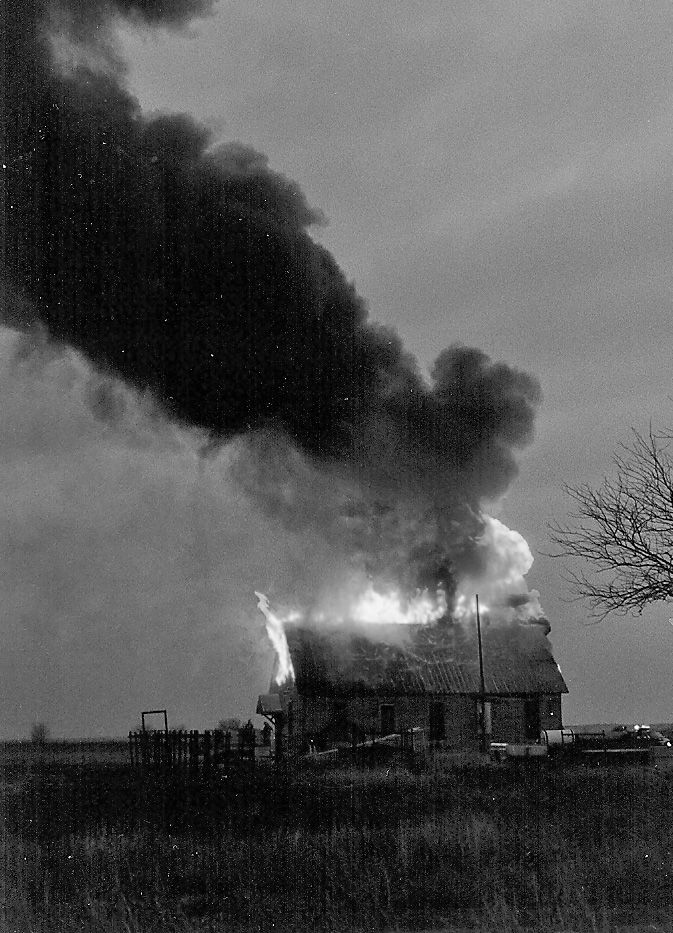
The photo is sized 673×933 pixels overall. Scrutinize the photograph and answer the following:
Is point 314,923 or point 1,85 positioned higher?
point 1,85

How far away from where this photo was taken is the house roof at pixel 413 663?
45.2 meters

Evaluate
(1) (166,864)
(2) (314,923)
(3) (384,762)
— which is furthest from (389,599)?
(2) (314,923)

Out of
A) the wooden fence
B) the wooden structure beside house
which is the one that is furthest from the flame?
the wooden fence

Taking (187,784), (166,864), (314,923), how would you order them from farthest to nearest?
1. (187,784)
2. (166,864)
3. (314,923)

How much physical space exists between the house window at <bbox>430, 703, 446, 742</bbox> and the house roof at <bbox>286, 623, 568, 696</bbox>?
2.32 ft

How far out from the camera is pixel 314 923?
11.4 meters

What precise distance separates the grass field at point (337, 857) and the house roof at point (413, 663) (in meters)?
19.2

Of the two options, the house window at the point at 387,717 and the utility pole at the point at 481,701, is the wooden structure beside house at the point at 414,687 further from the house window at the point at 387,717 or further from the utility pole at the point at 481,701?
the utility pole at the point at 481,701

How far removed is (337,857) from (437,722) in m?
31.2

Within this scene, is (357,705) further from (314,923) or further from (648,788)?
(314,923)

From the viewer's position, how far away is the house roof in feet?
148

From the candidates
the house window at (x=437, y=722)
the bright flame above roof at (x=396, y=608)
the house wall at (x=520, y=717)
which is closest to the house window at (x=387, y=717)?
the house window at (x=437, y=722)

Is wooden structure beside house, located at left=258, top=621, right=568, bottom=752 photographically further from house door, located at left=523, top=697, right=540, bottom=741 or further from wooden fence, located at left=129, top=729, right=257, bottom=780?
wooden fence, located at left=129, top=729, right=257, bottom=780

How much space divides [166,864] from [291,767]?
18856mm
